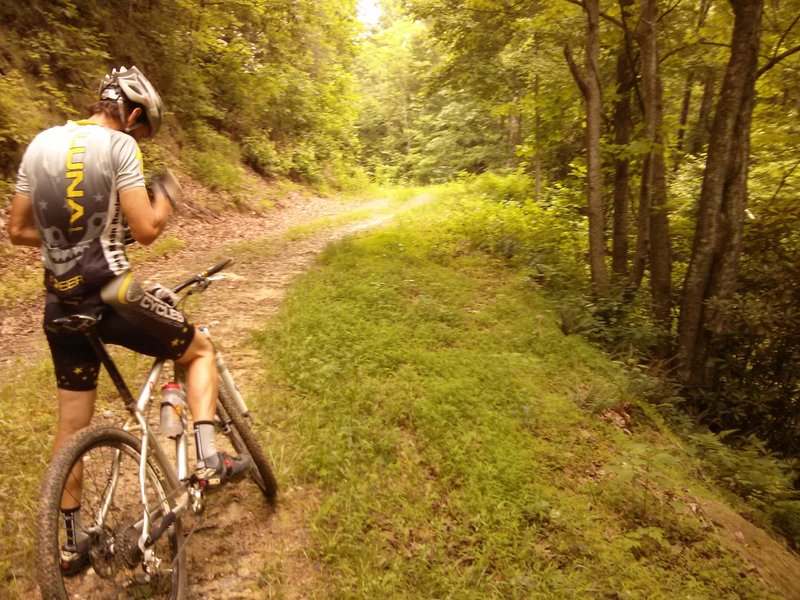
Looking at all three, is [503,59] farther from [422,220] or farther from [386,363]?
[386,363]

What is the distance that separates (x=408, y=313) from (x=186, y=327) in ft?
14.7

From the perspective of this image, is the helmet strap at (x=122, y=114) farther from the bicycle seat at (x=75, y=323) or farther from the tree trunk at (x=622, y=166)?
the tree trunk at (x=622, y=166)

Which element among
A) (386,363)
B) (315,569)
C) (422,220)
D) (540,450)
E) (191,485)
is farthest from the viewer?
(422,220)

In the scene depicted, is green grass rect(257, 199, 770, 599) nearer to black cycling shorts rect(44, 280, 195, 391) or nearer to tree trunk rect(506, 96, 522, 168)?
black cycling shorts rect(44, 280, 195, 391)

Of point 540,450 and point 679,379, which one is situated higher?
point 540,450

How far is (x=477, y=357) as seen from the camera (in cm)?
600

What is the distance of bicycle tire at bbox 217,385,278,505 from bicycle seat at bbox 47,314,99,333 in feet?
3.22

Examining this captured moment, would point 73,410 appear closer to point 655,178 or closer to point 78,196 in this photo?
point 78,196

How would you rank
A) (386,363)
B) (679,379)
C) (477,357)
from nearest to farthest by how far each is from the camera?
(386,363) → (477,357) → (679,379)

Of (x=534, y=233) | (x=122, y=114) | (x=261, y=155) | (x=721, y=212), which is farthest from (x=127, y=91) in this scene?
(x=261, y=155)

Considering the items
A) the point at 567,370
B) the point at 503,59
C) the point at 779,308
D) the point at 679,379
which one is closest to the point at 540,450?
the point at 567,370

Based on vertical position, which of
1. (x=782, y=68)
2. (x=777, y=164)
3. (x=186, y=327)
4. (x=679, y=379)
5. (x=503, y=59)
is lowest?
(x=679, y=379)

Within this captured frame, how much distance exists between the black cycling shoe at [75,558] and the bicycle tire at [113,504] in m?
0.03

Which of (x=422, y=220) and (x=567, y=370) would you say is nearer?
(x=567, y=370)
